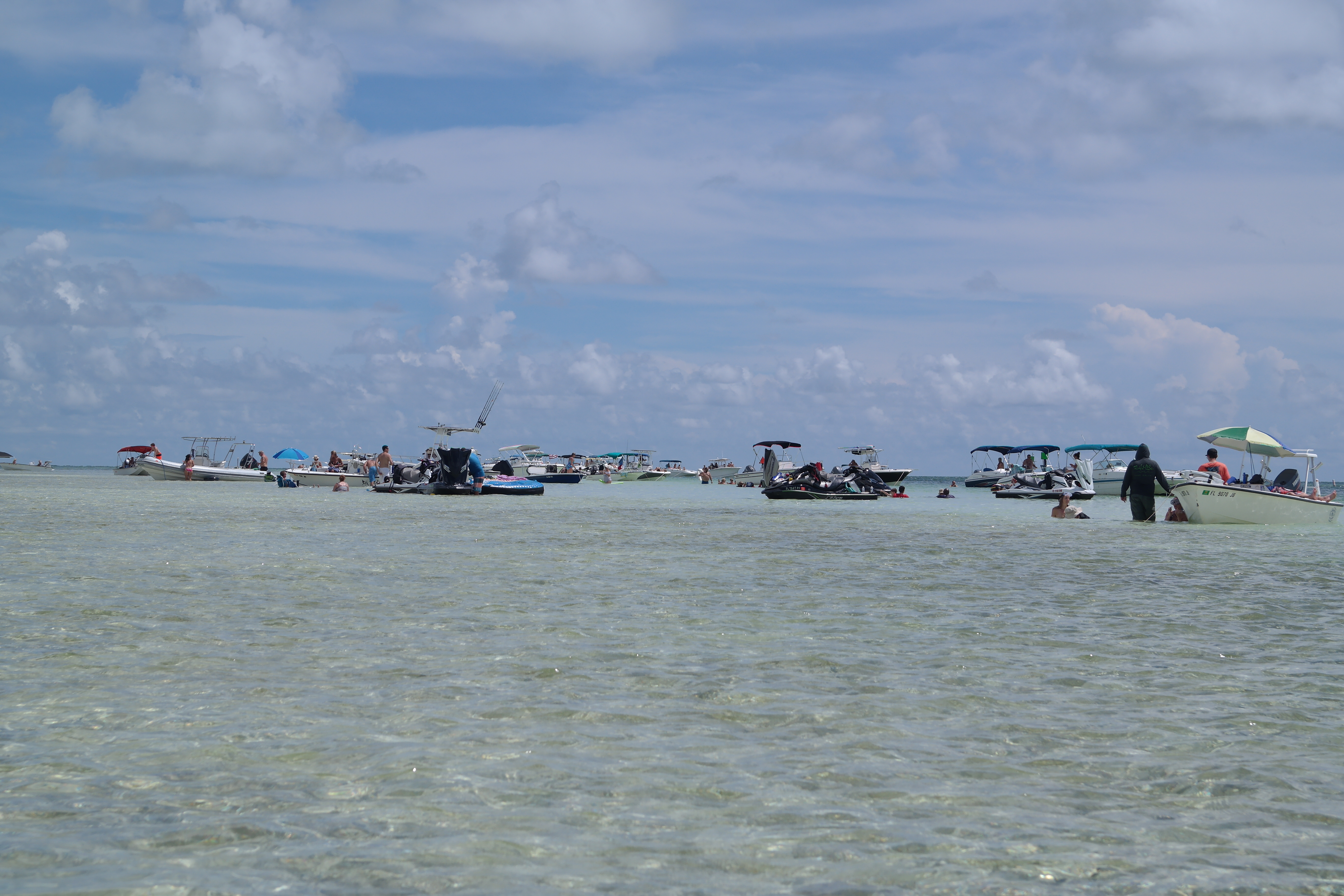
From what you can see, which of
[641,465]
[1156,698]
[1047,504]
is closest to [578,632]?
[1156,698]

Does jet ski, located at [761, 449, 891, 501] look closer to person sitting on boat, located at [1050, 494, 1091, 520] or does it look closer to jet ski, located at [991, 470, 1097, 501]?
jet ski, located at [991, 470, 1097, 501]

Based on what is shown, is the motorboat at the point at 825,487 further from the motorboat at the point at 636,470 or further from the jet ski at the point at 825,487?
the motorboat at the point at 636,470

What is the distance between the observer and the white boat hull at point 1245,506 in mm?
29156

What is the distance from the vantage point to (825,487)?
163 ft

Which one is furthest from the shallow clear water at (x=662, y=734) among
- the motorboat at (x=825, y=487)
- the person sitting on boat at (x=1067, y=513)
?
the motorboat at (x=825, y=487)

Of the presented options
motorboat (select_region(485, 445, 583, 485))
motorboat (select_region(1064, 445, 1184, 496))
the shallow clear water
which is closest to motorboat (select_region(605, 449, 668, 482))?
motorboat (select_region(485, 445, 583, 485))

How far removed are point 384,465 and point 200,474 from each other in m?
18.3

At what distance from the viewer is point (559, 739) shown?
20.5 ft

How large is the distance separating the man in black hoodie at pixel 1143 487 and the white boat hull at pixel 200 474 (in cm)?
5759

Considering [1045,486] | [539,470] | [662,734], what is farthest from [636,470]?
[662,734]

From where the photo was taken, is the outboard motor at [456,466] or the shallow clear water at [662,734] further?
the outboard motor at [456,466]

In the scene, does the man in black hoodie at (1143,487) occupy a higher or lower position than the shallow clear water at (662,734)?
higher

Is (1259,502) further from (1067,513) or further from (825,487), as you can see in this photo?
(825,487)

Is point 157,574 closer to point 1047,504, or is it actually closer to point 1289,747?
point 1289,747
